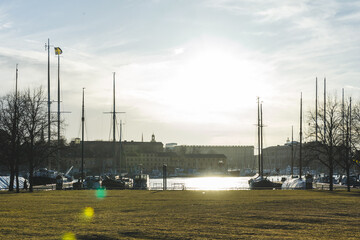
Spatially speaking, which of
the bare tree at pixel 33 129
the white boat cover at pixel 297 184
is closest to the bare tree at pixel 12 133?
the bare tree at pixel 33 129

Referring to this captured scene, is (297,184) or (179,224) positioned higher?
(179,224)

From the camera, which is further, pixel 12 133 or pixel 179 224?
pixel 12 133

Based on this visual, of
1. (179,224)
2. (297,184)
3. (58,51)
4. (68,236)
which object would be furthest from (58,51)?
(68,236)

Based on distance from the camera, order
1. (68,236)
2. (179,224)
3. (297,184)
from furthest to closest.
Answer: (297,184) < (179,224) < (68,236)

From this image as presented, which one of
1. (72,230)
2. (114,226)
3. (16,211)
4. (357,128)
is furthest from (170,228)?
(357,128)

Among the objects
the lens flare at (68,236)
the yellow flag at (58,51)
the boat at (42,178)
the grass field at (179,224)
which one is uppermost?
the yellow flag at (58,51)

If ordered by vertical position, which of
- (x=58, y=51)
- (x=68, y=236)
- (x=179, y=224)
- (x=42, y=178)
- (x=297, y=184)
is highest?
(x=58, y=51)

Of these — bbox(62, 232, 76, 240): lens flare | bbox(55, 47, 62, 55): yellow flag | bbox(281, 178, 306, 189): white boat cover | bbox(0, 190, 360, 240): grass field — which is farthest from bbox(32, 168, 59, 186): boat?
bbox(62, 232, 76, 240): lens flare

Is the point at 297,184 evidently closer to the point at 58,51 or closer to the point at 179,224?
the point at 58,51

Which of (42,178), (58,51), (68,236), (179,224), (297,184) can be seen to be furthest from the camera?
(42,178)

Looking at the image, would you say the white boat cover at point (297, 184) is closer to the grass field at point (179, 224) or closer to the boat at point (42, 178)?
the grass field at point (179, 224)

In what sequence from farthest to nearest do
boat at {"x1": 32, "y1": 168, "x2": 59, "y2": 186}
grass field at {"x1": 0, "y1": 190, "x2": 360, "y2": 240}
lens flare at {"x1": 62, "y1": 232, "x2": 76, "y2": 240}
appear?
boat at {"x1": 32, "y1": 168, "x2": 59, "y2": 186}, grass field at {"x1": 0, "y1": 190, "x2": 360, "y2": 240}, lens flare at {"x1": 62, "y1": 232, "x2": 76, "y2": 240}

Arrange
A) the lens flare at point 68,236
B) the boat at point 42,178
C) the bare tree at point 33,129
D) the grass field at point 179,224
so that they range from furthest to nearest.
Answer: the boat at point 42,178
the bare tree at point 33,129
the grass field at point 179,224
the lens flare at point 68,236

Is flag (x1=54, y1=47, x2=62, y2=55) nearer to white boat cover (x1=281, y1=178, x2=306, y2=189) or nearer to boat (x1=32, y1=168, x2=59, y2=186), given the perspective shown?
boat (x1=32, y1=168, x2=59, y2=186)
